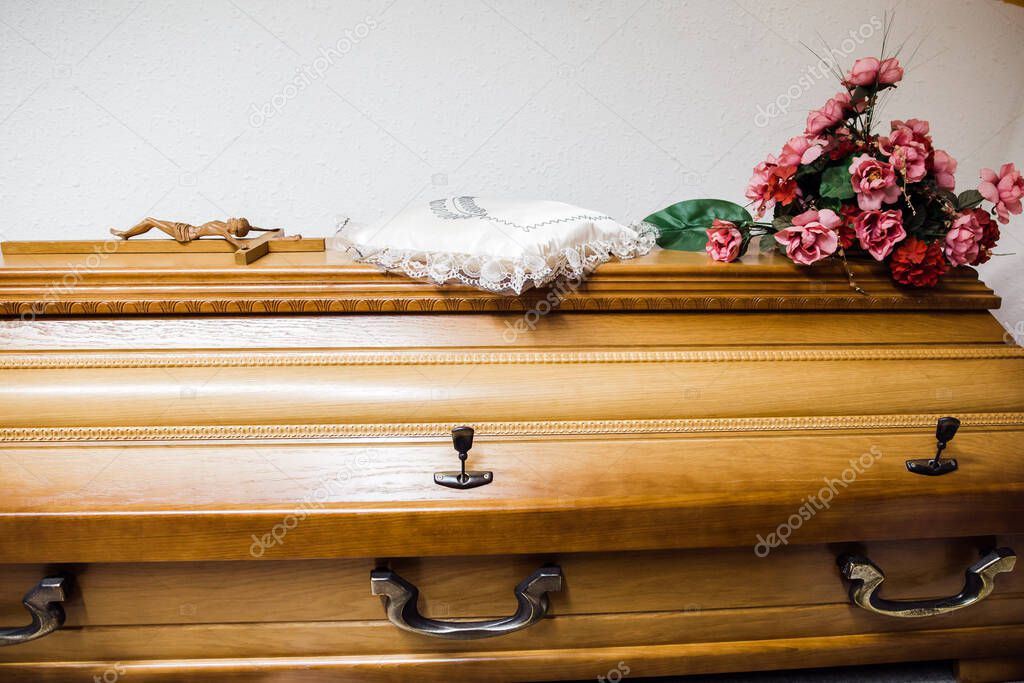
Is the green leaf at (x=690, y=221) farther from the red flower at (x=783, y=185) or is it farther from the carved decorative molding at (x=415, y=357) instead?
the carved decorative molding at (x=415, y=357)

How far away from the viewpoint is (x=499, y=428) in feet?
3.04

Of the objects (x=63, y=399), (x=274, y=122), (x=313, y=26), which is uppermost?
(x=313, y=26)

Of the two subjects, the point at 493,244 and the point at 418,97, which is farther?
the point at 418,97

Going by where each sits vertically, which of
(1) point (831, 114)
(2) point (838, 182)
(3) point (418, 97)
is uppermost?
(3) point (418, 97)

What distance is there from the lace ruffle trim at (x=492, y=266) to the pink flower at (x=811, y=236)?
14.0 inches

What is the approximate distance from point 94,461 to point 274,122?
47.3 inches

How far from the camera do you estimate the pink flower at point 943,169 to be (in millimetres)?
1138

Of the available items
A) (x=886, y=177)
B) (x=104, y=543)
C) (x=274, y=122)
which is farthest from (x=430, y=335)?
(x=274, y=122)

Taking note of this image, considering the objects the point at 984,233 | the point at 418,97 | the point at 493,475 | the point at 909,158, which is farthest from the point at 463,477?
the point at 418,97

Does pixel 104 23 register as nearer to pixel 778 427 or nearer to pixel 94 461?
pixel 94 461

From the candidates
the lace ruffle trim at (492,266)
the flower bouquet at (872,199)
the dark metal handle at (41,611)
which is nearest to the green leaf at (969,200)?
the flower bouquet at (872,199)

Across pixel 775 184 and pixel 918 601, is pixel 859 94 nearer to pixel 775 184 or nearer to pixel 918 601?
pixel 775 184

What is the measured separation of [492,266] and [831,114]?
83 centimetres

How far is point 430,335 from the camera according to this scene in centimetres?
103
